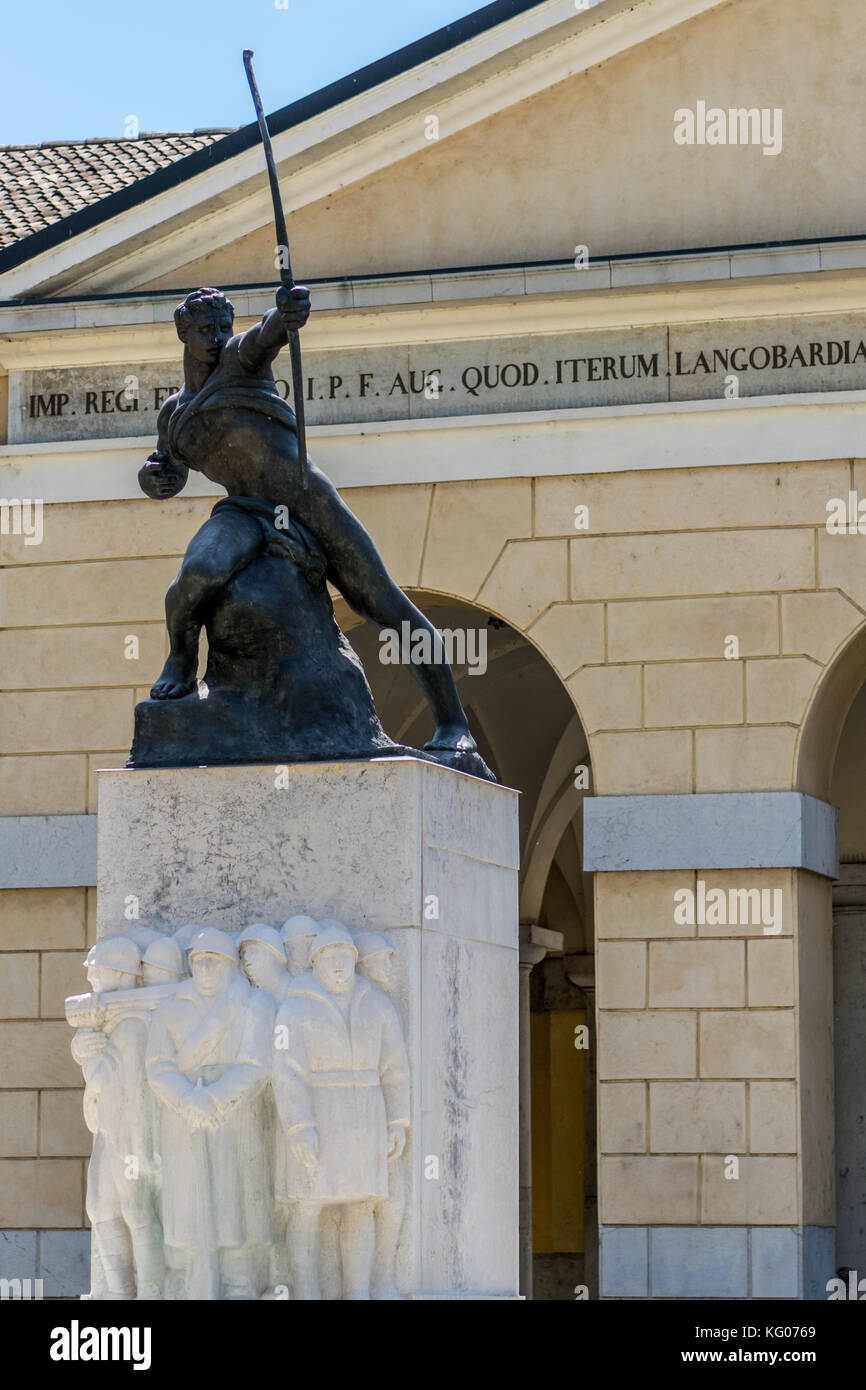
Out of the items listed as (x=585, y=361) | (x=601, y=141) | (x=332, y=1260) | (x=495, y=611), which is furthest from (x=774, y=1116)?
(x=332, y=1260)

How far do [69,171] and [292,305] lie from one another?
616 inches

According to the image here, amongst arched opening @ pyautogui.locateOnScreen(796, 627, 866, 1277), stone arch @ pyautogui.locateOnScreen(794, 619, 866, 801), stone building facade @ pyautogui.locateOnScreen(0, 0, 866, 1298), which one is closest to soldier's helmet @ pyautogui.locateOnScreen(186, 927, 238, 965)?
stone building facade @ pyautogui.locateOnScreen(0, 0, 866, 1298)

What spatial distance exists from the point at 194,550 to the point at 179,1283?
8.95 ft

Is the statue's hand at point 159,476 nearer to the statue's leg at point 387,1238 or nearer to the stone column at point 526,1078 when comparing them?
the statue's leg at point 387,1238

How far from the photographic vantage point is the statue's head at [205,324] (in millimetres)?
11422

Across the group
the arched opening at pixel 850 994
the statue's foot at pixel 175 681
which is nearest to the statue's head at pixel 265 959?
the statue's foot at pixel 175 681

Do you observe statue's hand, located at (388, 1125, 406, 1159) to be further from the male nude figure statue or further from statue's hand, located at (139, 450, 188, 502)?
statue's hand, located at (139, 450, 188, 502)

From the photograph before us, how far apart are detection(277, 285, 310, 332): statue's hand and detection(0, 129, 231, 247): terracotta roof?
12.8 m

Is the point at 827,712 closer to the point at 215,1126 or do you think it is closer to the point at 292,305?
the point at 292,305

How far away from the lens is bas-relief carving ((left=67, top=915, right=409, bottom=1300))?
10.3 metres

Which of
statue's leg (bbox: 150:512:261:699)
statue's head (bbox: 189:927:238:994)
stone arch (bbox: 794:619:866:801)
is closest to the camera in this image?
statue's head (bbox: 189:927:238:994)

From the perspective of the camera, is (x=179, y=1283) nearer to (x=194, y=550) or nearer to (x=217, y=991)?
(x=217, y=991)

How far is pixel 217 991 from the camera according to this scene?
10422 mm

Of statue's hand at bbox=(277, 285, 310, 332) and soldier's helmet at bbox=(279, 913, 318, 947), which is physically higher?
statue's hand at bbox=(277, 285, 310, 332)
